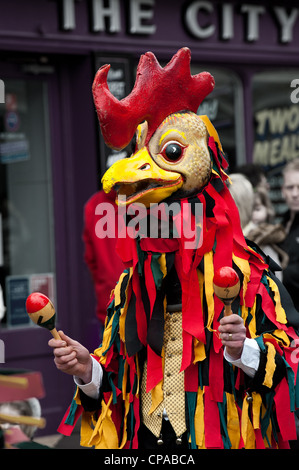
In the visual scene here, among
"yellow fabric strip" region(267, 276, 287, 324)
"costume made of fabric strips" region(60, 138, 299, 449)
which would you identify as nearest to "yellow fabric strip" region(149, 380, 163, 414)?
"costume made of fabric strips" region(60, 138, 299, 449)

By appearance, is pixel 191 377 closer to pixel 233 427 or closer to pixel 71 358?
pixel 233 427

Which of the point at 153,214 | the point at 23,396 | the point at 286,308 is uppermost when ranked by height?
the point at 153,214

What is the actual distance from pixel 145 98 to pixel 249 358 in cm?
96

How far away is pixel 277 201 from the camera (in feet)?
24.4

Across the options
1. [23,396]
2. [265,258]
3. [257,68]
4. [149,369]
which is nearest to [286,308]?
[265,258]

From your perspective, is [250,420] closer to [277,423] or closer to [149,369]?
[277,423]

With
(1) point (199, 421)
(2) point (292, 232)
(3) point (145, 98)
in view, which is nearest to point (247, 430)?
(1) point (199, 421)

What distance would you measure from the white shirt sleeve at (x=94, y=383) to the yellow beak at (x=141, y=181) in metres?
0.59

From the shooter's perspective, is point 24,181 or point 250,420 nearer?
point 250,420

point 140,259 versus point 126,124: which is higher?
point 126,124

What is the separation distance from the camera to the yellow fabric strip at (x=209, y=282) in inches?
109
